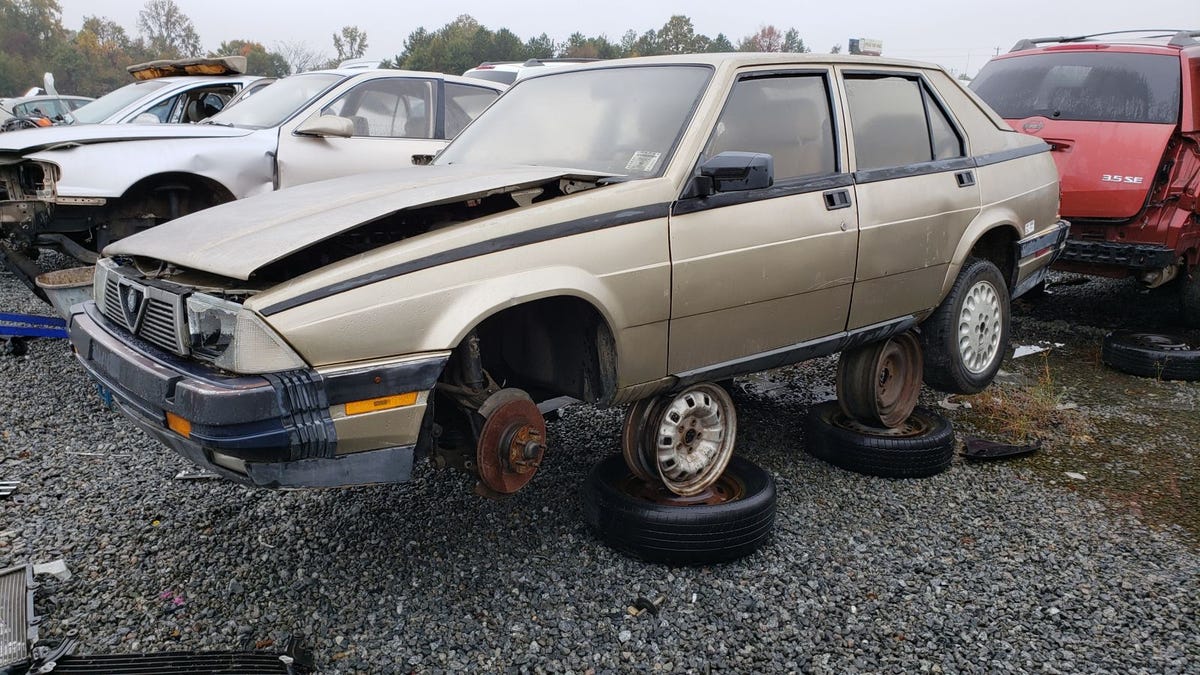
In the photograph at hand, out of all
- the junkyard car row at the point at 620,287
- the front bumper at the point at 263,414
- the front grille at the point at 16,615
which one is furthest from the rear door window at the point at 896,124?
the front grille at the point at 16,615

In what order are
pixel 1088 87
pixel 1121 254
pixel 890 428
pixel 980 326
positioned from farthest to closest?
pixel 1088 87
pixel 1121 254
pixel 980 326
pixel 890 428

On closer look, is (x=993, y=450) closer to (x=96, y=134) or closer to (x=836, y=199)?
(x=836, y=199)

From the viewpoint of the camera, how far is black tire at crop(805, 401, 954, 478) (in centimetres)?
389

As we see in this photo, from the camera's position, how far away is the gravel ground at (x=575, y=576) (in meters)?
2.63

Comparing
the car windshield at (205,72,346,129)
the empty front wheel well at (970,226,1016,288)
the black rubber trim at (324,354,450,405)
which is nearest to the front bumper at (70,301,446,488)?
the black rubber trim at (324,354,450,405)

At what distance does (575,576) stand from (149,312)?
5.55 ft

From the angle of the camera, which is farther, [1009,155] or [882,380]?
[1009,155]

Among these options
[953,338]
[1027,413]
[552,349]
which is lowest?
[1027,413]

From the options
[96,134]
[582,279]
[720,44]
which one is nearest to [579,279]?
[582,279]

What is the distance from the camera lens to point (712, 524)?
119 inches

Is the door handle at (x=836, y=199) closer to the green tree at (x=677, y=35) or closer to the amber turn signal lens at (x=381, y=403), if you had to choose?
the amber turn signal lens at (x=381, y=403)

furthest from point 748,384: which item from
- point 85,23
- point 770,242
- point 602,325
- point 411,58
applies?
point 85,23

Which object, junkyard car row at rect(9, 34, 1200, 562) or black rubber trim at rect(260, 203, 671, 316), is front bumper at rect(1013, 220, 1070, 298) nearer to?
junkyard car row at rect(9, 34, 1200, 562)

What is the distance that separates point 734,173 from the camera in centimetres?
292
